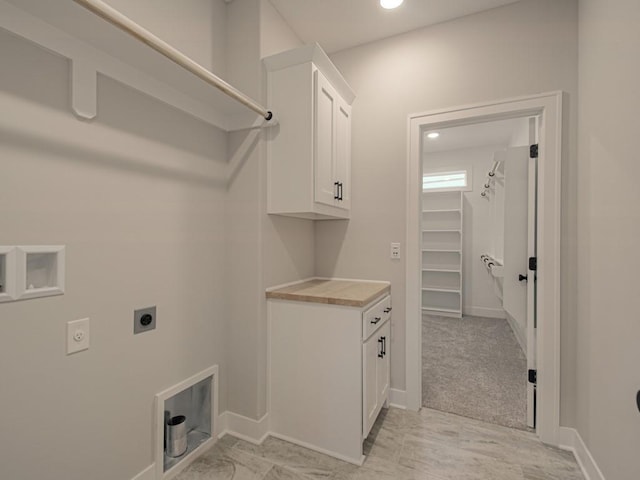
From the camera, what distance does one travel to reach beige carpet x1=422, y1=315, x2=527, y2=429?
7.25 feet

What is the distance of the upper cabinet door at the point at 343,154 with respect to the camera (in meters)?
2.16

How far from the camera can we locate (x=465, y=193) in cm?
502

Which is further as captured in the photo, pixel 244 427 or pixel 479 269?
pixel 479 269

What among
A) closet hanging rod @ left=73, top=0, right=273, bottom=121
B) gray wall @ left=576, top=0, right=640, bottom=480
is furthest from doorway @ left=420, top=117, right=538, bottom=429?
closet hanging rod @ left=73, top=0, right=273, bottom=121

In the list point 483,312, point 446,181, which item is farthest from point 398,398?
point 446,181

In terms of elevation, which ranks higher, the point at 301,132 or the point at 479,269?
the point at 301,132

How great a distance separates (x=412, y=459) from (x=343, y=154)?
2.02 metres

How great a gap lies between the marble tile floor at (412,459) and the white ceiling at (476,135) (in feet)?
10.8

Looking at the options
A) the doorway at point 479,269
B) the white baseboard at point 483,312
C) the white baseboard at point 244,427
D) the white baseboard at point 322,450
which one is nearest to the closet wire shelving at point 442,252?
the doorway at point 479,269

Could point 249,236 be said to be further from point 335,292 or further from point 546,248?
point 546,248

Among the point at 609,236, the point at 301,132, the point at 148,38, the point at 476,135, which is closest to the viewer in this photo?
the point at 148,38

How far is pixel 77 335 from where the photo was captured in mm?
1196

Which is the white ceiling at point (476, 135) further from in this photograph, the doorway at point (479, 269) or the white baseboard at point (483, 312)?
the white baseboard at point (483, 312)

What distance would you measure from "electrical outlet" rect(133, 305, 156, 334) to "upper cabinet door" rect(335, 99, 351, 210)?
134 cm
